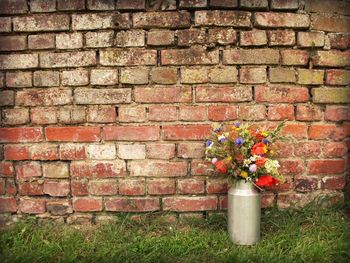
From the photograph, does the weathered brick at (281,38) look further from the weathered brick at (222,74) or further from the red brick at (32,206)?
the red brick at (32,206)

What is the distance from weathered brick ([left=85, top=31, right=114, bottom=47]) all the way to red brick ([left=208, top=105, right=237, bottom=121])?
2.32 ft

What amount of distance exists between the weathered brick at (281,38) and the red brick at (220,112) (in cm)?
45

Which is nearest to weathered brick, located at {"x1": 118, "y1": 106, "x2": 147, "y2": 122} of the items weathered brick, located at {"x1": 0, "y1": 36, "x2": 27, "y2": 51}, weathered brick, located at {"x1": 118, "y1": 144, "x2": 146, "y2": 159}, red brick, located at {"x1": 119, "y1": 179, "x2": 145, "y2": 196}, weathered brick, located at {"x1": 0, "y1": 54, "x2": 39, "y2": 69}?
weathered brick, located at {"x1": 118, "y1": 144, "x2": 146, "y2": 159}

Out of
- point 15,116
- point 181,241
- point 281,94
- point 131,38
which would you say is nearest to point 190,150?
point 181,241

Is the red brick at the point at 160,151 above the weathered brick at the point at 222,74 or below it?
below

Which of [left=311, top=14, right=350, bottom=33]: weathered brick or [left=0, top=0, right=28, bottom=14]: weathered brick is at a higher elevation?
[left=0, top=0, right=28, bottom=14]: weathered brick

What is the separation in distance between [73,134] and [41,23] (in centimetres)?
68

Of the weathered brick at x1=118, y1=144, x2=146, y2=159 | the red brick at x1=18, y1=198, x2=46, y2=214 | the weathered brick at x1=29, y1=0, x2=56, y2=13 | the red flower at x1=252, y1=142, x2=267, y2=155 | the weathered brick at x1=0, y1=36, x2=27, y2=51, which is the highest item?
the weathered brick at x1=29, y1=0, x2=56, y2=13

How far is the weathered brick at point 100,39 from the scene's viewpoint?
1994 mm

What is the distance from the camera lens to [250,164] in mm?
1807

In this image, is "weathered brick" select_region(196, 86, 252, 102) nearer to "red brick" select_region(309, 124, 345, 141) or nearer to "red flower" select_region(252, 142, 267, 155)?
"red flower" select_region(252, 142, 267, 155)

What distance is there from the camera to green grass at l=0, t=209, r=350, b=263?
5.72ft

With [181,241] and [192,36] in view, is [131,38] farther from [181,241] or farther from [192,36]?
[181,241]

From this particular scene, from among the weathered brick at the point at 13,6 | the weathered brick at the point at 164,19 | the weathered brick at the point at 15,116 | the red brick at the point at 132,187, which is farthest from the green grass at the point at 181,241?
the weathered brick at the point at 13,6
